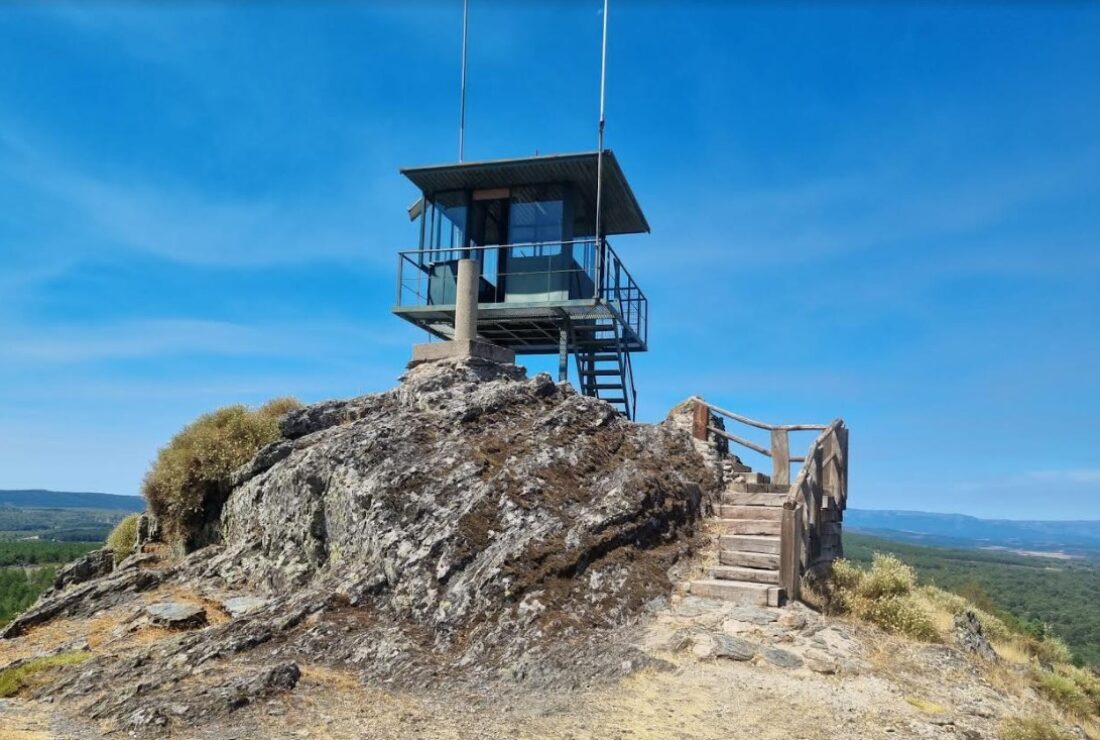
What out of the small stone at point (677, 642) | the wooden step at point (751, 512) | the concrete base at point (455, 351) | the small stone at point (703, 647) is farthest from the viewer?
the concrete base at point (455, 351)

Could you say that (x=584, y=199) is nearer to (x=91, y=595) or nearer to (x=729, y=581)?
(x=729, y=581)

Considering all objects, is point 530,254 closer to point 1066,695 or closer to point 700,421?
point 700,421

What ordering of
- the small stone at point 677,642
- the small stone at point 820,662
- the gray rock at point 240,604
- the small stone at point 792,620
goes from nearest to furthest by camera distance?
the small stone at point 820,662, the small stone at point 677,642, the small stone at point 792,620, the gray rock at point 240,604

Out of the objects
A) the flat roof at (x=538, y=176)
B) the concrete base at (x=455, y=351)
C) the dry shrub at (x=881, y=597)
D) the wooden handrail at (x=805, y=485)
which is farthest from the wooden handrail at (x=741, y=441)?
the flat roof at (x=538, y=176)

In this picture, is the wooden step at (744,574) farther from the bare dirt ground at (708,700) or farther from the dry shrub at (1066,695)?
the dry shrub at (1066,695)

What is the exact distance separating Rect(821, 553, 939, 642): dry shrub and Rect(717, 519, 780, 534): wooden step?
46.2 inches

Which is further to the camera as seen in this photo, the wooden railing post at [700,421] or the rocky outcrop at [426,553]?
the wooden railing post at [700,421]

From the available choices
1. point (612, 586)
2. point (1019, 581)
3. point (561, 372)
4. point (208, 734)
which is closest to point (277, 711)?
point (208, 734)

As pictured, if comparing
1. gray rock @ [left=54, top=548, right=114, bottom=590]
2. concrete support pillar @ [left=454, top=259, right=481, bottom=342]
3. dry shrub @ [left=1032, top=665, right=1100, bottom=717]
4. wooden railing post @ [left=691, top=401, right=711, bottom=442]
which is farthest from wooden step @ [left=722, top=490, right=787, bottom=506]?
gray rock @ [left=54, top=548, right=114, bottom=590]

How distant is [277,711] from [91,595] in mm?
7091

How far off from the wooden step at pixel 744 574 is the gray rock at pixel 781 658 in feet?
5.51

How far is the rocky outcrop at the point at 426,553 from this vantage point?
352 inches

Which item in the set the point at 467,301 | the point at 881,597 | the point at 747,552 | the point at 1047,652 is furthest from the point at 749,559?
the point at 467,301

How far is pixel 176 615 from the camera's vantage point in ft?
36.3
